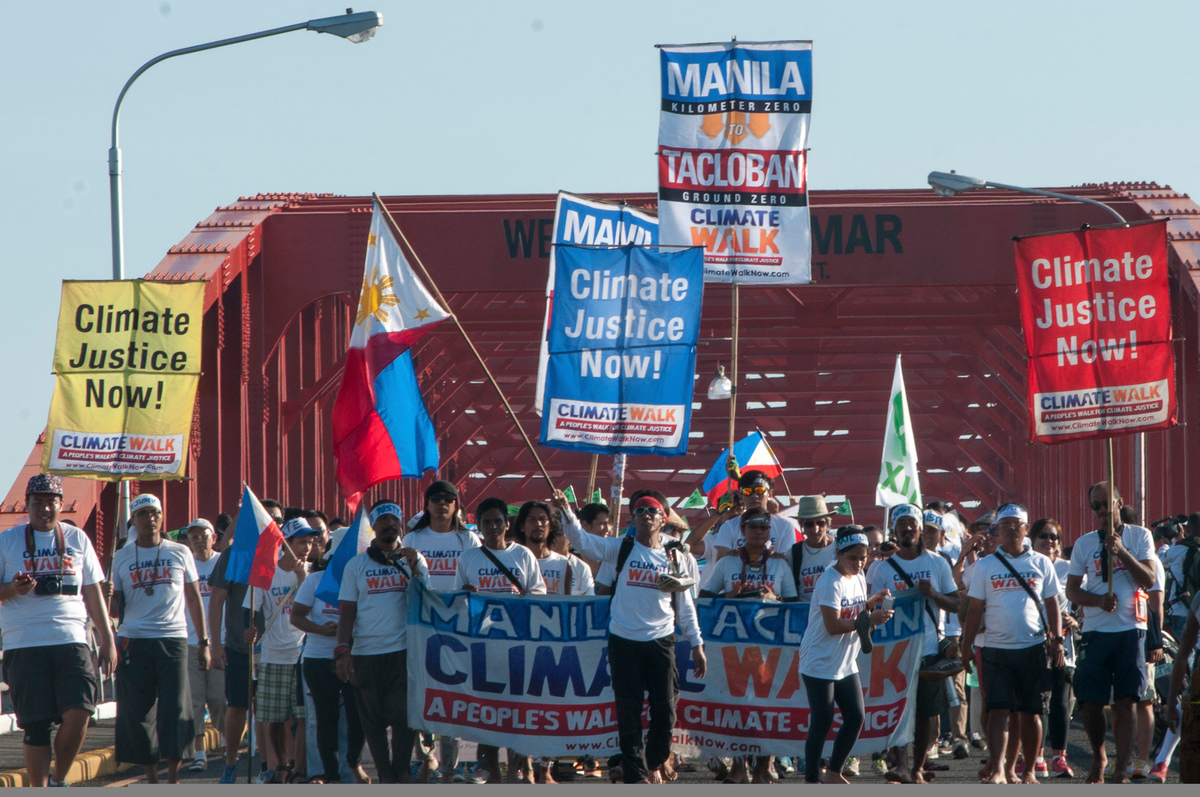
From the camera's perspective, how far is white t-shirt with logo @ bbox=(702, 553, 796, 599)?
10.6 m

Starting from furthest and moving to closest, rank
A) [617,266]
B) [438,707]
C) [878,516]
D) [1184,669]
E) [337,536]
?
[878,516]
[617,266]
[337,536]
[438,707]
[1184,669]

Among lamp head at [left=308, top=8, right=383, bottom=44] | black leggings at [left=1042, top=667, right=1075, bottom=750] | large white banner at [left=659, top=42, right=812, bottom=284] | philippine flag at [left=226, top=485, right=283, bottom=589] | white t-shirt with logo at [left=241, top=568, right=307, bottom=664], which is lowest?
black leggings at [left=1042, top=667, right=1075, bottom=750]

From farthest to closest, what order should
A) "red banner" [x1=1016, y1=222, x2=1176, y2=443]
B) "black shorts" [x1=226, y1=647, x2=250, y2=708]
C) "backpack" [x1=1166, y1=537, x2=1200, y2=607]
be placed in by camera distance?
"backpack" [x1=1166, y1=537, x2=1200, y2=607] → "black shorts" [x1=226, y1=647, x2=250, y2=708] → "red banner" [x1=1016, y1=222, x2=1176, y2=443]

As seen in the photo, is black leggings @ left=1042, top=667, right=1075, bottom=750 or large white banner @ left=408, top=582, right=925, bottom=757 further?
black leggings @ left=1042, top=667, right=1075, bottom=750

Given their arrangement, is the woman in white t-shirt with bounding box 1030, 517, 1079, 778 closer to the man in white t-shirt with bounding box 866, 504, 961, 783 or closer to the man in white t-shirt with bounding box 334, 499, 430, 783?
the man in white t-shirt with bounding box 866, 504, 961, 783

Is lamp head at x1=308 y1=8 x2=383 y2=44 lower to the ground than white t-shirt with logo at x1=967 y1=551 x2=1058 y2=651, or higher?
higher

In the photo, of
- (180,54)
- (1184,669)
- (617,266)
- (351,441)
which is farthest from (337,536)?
(180,54)

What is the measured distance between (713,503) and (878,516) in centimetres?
3364

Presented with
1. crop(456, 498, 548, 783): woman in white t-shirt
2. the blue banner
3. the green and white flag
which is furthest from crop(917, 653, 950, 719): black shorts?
the green and white flag

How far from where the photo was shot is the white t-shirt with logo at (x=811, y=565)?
10.6 m

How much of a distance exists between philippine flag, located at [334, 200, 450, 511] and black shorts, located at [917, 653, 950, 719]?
3425 millimetres

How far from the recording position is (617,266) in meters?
11.8

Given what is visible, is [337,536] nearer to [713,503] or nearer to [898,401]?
[713,503]

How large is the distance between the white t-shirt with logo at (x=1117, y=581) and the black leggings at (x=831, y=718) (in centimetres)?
185
